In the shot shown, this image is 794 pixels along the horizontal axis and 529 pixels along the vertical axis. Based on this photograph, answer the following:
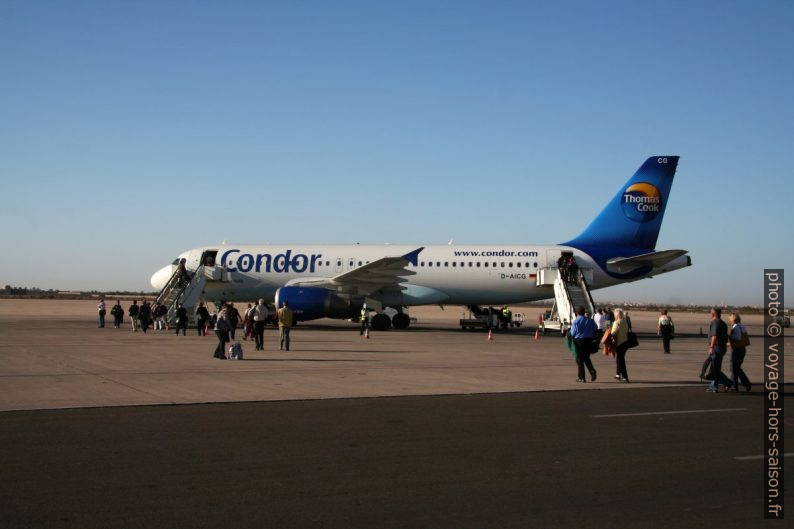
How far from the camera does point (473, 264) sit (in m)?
38.4

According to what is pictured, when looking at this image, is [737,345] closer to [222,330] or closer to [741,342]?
[741,342]

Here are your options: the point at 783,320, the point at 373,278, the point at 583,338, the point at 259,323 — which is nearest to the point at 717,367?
the point at 583,338

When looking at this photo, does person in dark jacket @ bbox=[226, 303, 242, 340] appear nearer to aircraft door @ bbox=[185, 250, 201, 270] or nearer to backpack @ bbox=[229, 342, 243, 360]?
backpack @ bbox=[229, 342, 243, 360]

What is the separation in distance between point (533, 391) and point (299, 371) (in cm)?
542

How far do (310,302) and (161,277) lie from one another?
1041 cm

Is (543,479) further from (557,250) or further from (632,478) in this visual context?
(557,250)

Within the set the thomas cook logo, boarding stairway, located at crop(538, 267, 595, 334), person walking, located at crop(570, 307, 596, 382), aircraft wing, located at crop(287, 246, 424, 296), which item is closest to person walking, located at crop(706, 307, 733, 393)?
person walking, located at crop(570, 307, 596, 382)

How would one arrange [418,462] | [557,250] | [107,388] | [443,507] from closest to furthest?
[443,507], [418,462], [107,388], [557,250]

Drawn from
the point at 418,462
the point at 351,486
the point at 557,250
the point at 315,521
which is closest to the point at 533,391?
the point at 418,462

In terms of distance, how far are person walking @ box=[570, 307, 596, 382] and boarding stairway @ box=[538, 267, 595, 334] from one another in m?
17.1

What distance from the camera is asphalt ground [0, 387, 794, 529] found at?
6.33m

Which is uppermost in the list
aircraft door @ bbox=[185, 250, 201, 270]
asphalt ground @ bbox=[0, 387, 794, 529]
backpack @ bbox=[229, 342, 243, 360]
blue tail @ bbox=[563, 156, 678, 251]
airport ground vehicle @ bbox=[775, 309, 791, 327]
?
blue tail @ bbox=[563, 156, 678, 251]

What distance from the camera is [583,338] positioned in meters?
16.5

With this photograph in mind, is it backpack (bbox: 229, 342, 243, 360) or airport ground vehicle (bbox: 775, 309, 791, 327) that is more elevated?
airport ground vehicle (bbox: 775, 309, 791, 327)
